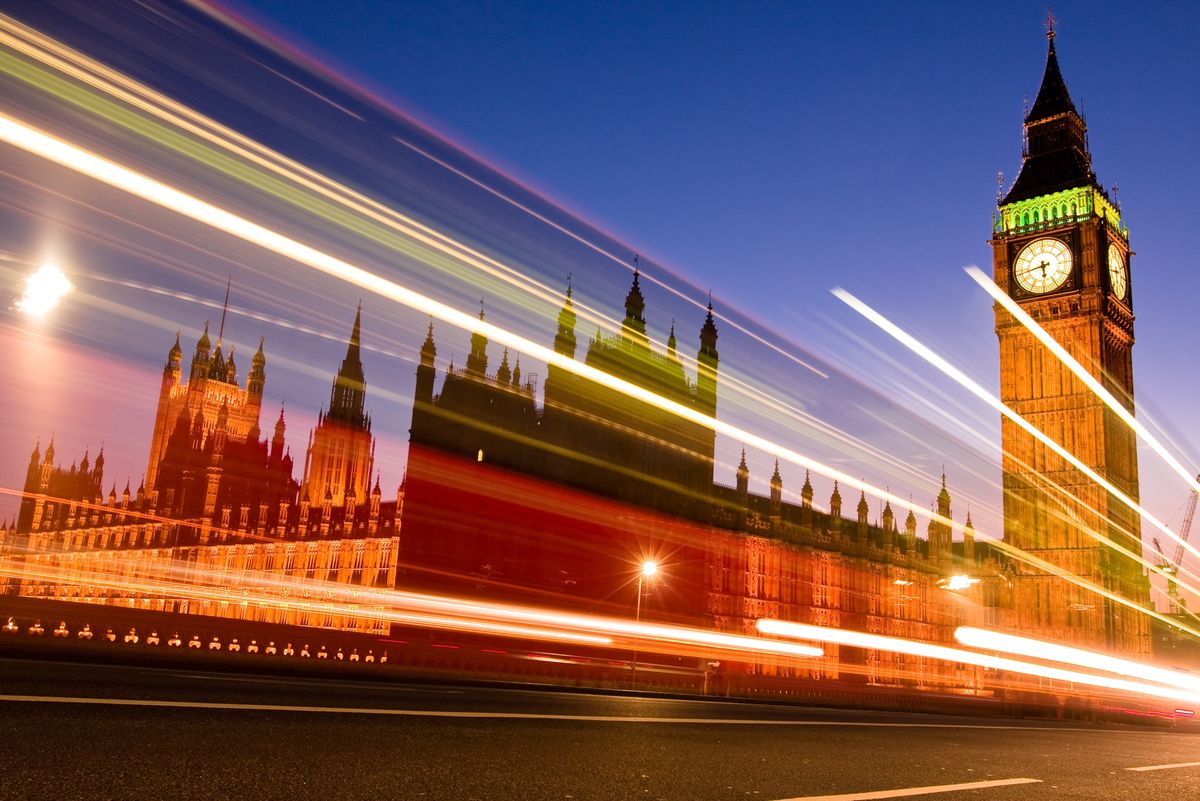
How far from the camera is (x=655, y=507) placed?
196 ft

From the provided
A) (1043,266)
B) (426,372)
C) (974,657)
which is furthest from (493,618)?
(1043,266)

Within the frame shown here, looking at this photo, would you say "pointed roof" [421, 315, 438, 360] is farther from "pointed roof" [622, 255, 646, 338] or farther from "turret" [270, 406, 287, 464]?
"turret" [270, 406, 287, 464]

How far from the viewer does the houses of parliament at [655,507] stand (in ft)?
186

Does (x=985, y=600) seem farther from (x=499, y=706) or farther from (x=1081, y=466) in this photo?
(x=499, y=706)

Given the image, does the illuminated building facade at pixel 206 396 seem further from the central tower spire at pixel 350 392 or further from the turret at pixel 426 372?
the turret at pixel 426 372

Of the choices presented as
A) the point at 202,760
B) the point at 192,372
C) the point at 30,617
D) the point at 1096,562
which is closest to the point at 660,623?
the point at 30,617

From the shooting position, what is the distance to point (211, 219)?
→ 19234 millimetres

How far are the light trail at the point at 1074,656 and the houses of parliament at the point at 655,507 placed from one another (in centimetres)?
708

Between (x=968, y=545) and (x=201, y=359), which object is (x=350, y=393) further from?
(x=968, y=545)

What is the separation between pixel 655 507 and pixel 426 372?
19.0m

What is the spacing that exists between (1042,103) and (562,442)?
6004 centimetres

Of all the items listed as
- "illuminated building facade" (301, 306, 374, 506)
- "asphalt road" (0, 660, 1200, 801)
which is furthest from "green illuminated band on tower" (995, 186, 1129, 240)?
"asphalt road" (0, 660, 1200, 801)

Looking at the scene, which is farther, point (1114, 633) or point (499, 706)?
point (1114, 633)

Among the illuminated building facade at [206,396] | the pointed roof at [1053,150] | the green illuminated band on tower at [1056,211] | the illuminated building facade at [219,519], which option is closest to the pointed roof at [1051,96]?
the pointed roof at [1053,150]
